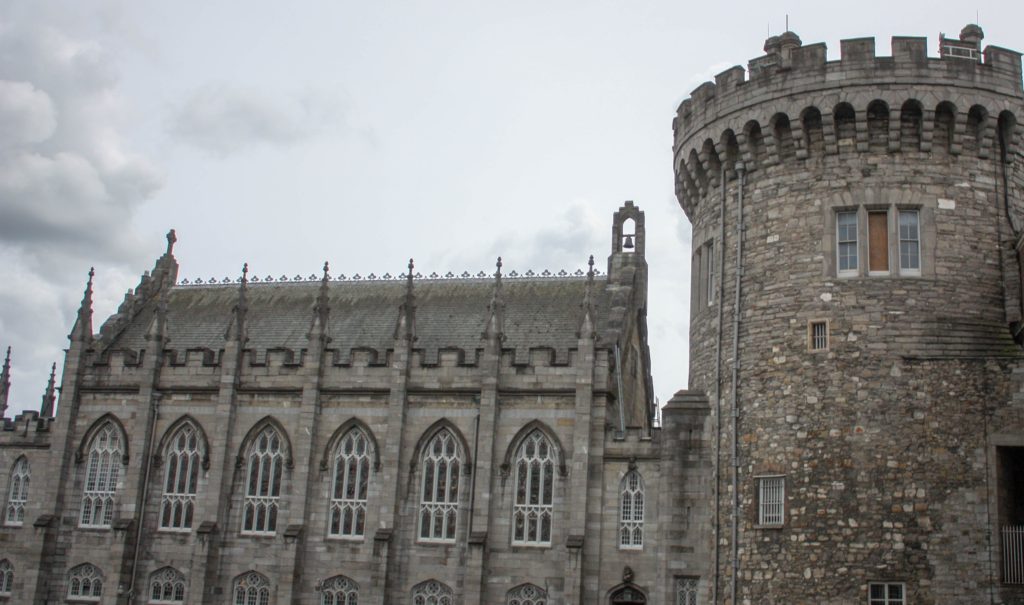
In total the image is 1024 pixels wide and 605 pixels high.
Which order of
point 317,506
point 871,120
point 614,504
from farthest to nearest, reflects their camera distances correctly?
point 317,506 → point 614,504 → point 871,120

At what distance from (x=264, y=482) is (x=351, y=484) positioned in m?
2.83

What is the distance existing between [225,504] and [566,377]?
1098 cm

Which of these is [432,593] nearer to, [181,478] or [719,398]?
[181,478]

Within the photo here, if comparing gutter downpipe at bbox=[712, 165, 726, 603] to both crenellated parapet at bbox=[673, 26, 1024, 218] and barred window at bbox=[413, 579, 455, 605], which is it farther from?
barred window at bbox=[413, 579, 455, 605]

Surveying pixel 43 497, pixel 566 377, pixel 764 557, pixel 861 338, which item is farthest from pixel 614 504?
pixel 43 497

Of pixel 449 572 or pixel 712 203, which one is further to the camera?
pixel 449 572

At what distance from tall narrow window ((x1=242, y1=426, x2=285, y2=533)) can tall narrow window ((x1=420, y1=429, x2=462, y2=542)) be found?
4490 mm

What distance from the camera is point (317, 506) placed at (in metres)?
33.5

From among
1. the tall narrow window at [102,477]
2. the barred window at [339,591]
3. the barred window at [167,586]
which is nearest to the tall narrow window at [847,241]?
the barred window at [339,591]

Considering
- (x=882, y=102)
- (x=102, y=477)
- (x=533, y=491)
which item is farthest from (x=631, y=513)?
(x=102, y=477)

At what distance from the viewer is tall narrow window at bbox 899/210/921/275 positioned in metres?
24.5

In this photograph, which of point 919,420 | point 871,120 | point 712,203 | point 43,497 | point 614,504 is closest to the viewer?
point 919,420

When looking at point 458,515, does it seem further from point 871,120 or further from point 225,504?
point 871,120

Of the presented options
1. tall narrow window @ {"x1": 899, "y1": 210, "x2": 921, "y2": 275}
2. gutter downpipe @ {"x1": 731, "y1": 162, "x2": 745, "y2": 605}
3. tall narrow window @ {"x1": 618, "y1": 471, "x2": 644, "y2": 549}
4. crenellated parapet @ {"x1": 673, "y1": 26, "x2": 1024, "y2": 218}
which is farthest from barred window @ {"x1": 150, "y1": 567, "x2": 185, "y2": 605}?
tall narrow window @ {"x1": 899, "y1": 210, "x2": 921, "y2": 275}
